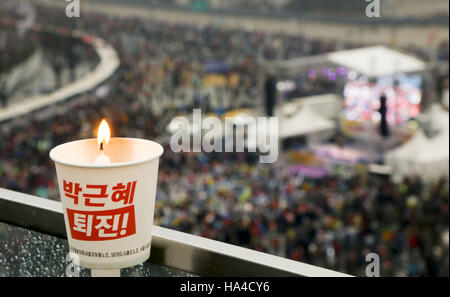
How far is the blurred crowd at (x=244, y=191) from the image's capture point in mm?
7251

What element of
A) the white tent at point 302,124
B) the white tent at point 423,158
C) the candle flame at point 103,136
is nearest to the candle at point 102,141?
the candle flame at point 103,136

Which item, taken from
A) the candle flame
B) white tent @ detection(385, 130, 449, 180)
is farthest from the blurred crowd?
the candle flame

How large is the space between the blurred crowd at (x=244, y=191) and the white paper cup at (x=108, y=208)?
3075 millimetres

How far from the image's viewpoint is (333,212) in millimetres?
8648

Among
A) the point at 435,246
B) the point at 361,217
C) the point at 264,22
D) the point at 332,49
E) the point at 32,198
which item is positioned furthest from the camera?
the point at 264,22

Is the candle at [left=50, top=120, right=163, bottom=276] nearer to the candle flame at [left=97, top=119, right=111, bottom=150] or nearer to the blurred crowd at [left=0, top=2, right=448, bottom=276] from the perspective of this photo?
the candle flame at [left=97, top=119, right=111, bottom=150]

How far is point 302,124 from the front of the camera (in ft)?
40.8

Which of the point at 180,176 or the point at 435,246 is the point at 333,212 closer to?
the point at 435,246

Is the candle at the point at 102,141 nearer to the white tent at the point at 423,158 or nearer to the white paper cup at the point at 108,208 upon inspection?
the white paper cup at the point at 108,208

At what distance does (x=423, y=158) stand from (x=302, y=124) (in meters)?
3.05

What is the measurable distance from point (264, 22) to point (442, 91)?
35.6 ft

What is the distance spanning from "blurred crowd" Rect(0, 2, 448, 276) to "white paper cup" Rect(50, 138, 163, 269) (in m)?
3.08

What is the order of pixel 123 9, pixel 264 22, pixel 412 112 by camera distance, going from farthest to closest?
1. pixel 123 9
2. pixel 264 22
3. pixel 412 112

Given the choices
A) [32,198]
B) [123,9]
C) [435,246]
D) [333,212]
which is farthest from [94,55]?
[32,198]
